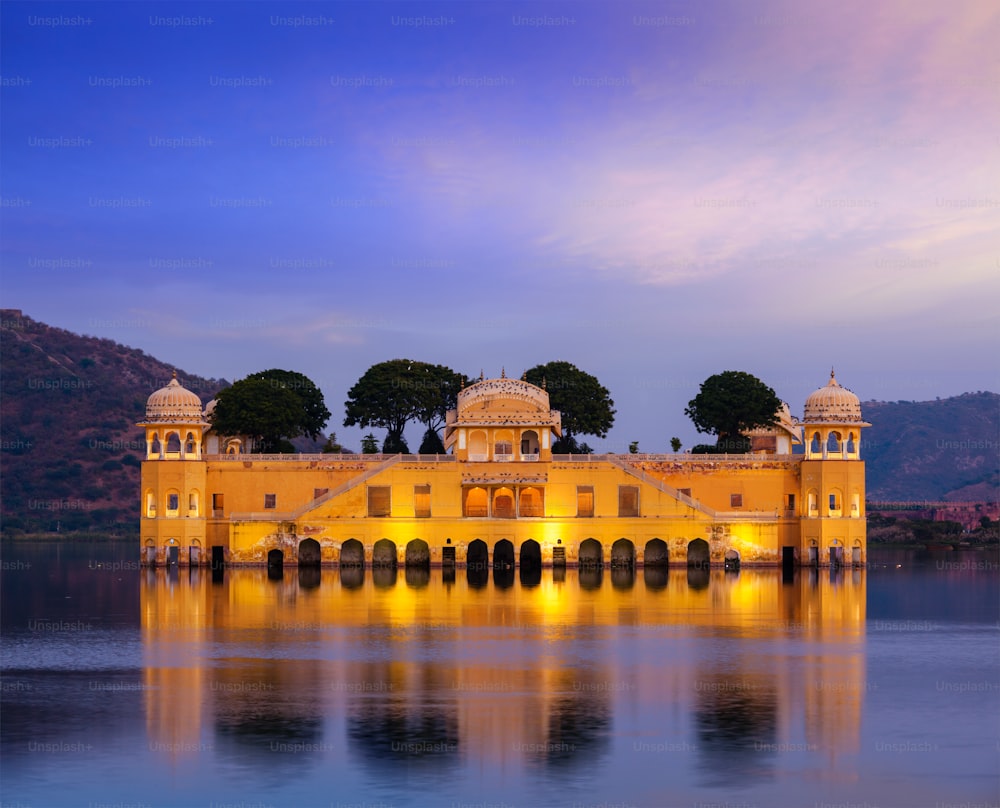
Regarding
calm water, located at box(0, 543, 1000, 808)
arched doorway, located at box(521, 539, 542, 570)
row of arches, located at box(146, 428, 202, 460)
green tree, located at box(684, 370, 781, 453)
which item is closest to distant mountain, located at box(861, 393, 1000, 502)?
green tree, located at box(684, 370, 781, 453)

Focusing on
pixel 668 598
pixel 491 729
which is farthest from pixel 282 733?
pixel 668 598

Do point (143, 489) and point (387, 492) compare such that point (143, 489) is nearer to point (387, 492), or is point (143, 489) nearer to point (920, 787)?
point (387, 492)

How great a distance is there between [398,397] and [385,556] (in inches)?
439

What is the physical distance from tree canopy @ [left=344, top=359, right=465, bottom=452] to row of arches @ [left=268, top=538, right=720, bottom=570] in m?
9.24

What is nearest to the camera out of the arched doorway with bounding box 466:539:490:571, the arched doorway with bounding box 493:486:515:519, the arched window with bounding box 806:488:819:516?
the arched window with bounding box 806:488:819:516

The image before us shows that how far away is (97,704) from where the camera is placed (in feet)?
90.7

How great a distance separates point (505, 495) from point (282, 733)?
50.5m

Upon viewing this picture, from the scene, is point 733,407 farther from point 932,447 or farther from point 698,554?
point 932,447

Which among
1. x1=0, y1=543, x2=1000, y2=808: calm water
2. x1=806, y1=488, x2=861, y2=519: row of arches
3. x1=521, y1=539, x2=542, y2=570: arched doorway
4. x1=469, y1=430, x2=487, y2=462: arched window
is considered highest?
x1=469, y1=430, x2=487, y2=462: arched window

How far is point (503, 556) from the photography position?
72812 millimetres

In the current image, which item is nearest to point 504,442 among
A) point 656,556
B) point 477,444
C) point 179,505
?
point 477,444

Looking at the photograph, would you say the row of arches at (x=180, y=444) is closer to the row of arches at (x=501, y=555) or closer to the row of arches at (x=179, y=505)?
the row of arches at (x=179, y=505)

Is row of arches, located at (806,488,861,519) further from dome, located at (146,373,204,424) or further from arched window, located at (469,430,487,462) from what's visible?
dome, located at (146,373,204,424)

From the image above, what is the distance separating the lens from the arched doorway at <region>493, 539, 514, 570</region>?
71562 mm
